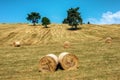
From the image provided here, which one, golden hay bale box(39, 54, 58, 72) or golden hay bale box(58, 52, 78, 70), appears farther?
golden hay bale box(58, 52, 78, 70)

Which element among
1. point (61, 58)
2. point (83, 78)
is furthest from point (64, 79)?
point (61, 58)

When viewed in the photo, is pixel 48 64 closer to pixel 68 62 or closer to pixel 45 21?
pixel 68 62

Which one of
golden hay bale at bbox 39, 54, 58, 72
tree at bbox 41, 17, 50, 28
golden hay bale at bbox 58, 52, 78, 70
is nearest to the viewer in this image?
golden hay bale at bbox 39, 54, 58, 72

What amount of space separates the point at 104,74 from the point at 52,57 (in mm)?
3936

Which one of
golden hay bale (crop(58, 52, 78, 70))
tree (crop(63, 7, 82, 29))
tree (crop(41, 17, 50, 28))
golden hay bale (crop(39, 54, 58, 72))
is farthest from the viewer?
tree (crop(41, 17, 50, 28))

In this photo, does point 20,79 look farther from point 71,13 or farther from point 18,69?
point 71,13

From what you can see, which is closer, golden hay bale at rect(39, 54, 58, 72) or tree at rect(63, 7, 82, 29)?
golden hay bale at rect(39, 54, 58, 72)

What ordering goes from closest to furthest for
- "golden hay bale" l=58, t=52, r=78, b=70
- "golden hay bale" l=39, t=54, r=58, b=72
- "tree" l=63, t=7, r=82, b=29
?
"golden hay bale" l=39, t=54, r=58, b=72 < "golden hay bale" l=58, t=52, r=78, b=70 < "tree" l=63, t=7, r=82, b=29

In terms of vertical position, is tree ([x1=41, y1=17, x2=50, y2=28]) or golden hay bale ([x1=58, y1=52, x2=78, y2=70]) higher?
tree ([x1=41, y1=17, x2=50, y2=28])

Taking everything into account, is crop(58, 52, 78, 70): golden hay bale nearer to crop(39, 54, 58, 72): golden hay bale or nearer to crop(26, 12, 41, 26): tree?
crop(39, 54, 58, 72): golden hay bale

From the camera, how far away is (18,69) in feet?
63.6

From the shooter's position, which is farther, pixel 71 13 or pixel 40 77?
pixel 71 13

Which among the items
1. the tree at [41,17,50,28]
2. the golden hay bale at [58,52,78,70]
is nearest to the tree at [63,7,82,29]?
the tree at [41,17,50,28]

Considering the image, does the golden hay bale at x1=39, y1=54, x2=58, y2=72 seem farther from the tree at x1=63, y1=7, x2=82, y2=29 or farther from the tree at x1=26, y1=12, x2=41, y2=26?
the tree at x1=26, y1=12, x2=41, y2=26
